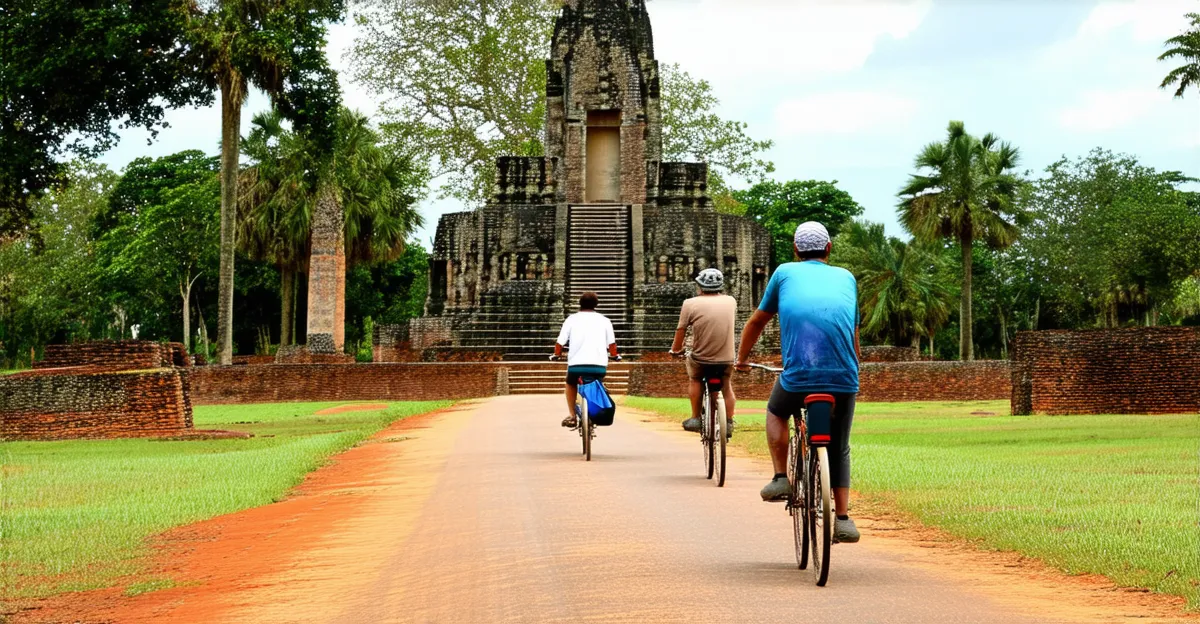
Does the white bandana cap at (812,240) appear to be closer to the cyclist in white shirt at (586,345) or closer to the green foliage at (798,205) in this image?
the cyclist in white shirt at (586,345)

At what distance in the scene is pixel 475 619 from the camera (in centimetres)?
583

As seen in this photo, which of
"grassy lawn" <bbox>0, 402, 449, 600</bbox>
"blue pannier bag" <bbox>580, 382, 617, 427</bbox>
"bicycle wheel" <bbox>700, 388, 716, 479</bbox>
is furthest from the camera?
"blue pannier bag" <bbox>580, 382, 617, 427</bbox>

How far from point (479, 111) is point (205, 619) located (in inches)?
1914

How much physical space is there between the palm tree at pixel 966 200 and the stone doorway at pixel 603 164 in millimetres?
10351

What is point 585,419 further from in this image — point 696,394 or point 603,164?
point 603,164

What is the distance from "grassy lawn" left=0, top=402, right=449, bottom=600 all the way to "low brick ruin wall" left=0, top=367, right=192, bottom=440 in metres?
0.75

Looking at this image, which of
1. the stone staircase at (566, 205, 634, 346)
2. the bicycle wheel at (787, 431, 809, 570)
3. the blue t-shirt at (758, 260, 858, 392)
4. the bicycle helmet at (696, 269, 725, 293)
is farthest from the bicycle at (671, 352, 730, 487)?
the stone staircase at (566, 205, 634, 346)

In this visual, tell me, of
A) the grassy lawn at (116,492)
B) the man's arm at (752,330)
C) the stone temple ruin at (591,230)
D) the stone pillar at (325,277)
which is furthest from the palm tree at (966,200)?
the man's arm at (752,330)

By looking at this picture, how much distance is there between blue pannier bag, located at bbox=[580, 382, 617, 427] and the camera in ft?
41.7

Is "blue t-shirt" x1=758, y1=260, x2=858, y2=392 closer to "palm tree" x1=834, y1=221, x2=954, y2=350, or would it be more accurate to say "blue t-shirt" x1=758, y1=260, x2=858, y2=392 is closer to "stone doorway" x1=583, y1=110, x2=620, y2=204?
"stone doorway" x1=583, y1=110, x2=620, y2=204

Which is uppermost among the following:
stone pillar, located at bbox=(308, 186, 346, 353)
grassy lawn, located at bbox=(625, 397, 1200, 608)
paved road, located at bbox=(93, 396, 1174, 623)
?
stone pillar, located at bbox=(308, 186, 346, 353)

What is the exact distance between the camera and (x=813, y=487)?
6695 millimetres

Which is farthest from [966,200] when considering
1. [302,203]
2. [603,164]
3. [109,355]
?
[109,355]

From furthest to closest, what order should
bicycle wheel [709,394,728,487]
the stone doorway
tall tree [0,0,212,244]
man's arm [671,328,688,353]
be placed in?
the stone doorway → tall tree [0,0,212,244] → man's arm [671,328,688,353] → bicycle wheel [709,394,728,487]
